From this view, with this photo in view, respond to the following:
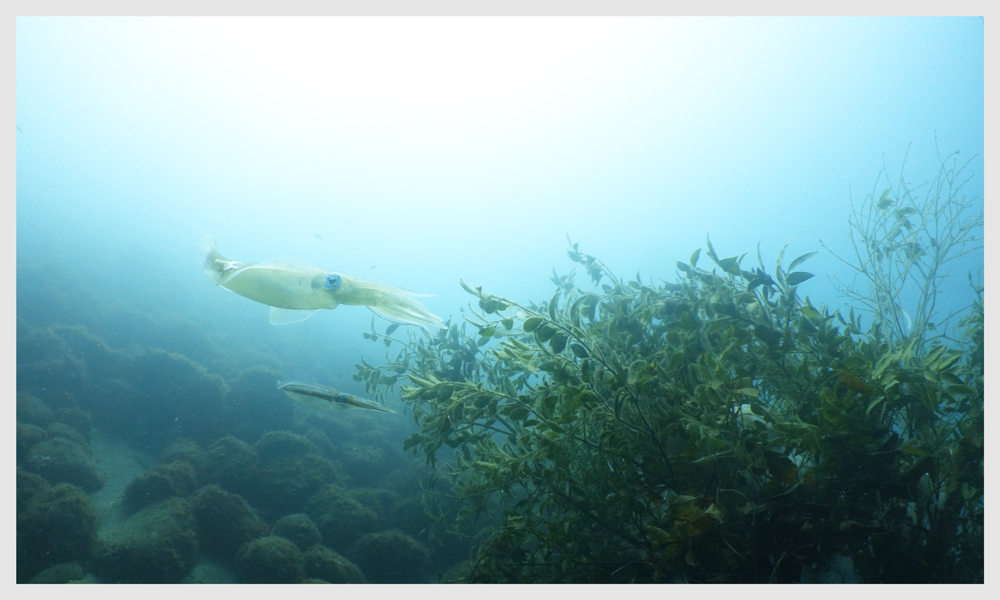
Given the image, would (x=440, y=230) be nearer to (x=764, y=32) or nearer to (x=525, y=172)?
(x=525, y=172)

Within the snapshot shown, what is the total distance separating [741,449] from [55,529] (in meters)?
6.08

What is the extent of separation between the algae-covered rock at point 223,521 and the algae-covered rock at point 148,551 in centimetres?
22

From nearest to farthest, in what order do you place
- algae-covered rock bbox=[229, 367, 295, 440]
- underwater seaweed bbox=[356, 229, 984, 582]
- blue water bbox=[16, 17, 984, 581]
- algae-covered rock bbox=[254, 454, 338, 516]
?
underwater seaweed bbox=[356, 229, 984, 582] → algae-covered rock bbox=[254, 454, 338, 516] → algae-covered rock bbox=[229, 367, 295, 440] → blue water bbox=[16, 17, 984, 581]

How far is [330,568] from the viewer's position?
3.76 meters

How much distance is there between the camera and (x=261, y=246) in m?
64.6

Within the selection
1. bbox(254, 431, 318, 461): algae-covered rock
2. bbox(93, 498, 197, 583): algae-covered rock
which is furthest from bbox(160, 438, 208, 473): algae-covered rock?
bbox(93, 498, 197, 583): algae-covered rock

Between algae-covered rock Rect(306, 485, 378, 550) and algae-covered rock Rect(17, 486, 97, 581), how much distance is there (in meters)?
2.15

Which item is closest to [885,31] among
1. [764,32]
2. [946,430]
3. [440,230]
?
[764,32]

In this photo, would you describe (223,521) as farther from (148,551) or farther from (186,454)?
(186,454)

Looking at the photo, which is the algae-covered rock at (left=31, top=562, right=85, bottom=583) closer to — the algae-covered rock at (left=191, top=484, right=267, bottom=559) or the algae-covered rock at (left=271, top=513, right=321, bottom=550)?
the algae-covered rock at (left=191, top=484, right=267, bottom=559)

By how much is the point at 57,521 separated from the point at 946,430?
7323 millimetres

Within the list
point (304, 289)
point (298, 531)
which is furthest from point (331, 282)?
point (298, 531)

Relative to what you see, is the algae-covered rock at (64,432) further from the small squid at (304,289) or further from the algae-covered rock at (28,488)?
the small squid at (304,289)

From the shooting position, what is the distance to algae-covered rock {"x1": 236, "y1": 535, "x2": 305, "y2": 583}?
3.59 meters
